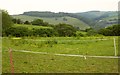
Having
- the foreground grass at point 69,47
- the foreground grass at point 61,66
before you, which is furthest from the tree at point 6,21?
the foreground grass at point 61,66

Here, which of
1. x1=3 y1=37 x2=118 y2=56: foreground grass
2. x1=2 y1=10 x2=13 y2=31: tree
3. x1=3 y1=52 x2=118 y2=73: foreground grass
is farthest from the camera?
x1=2 y1=10 x2=13 y2=31: tree

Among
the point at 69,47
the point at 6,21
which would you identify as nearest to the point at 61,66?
the point at 69,47

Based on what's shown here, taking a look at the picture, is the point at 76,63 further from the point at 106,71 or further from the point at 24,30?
the point at 24,30

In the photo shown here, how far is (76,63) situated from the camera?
15.4m

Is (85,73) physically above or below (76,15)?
below

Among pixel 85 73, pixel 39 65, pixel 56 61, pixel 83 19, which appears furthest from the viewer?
pixel 83 19

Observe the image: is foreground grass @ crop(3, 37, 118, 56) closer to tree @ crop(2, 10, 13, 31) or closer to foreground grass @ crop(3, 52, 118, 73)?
foreground grass @ crop(3, 52, 118, 73)

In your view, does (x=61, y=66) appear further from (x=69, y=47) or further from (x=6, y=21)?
(x=6, y=21)

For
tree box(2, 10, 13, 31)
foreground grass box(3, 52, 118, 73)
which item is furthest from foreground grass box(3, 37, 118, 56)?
tree box(2, 10, 13, 31)

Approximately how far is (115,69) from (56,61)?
4.14 metres

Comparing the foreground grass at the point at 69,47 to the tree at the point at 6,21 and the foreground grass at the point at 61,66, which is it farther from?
the tree at the point at 6,21

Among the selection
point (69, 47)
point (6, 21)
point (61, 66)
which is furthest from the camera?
point (6, 21)

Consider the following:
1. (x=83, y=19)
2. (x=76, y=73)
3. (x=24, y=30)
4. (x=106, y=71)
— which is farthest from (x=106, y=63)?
(x=83, y=19)

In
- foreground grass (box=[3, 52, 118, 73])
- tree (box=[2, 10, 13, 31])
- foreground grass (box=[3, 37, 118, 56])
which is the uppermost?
tree (box=[2, 10, 13, 31])
